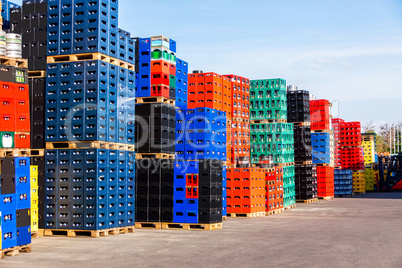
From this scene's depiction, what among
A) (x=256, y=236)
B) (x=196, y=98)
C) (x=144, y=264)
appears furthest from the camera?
(x=196, y=98)

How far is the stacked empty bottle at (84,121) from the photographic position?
48.2ft

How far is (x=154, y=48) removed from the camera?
1759 cm

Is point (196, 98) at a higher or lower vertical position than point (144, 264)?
higher

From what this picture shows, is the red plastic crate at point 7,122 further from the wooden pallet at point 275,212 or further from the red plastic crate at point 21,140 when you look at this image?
the wooden pallet at point 275,212

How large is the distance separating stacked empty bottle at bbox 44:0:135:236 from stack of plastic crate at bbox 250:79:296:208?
35.9ft

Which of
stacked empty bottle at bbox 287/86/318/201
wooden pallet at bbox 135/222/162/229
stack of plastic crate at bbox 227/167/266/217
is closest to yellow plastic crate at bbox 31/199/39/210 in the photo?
wooden pallet at bbox 135/222/162/229

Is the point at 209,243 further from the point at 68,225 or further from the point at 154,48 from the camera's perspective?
the point at 154,48

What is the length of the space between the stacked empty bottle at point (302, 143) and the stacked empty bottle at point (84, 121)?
1609 cm

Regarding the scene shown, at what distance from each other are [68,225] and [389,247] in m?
8.75

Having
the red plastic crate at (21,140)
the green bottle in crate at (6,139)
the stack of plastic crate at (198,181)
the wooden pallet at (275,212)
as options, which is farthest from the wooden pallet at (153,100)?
the wooden pallet at (275,212)

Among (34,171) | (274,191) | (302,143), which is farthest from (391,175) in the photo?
(34,171)

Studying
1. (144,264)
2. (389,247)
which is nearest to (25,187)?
(144,264)

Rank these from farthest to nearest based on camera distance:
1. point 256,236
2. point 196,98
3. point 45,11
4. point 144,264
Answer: point 196,98 < point 45,11 < point 256,236 < point 144,264

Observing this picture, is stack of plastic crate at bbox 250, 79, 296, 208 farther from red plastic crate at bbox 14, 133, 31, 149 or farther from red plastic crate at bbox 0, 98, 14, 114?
red plastic crate at bbox 0, 98, 14, 114
